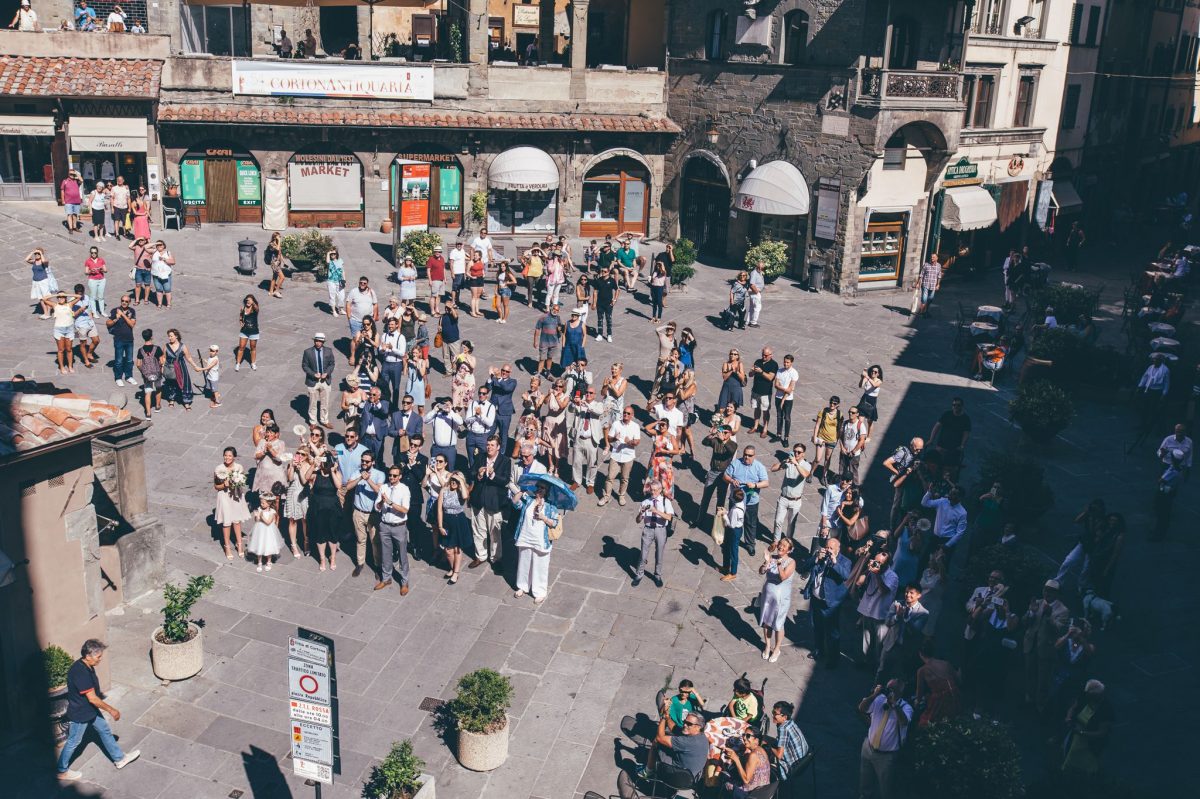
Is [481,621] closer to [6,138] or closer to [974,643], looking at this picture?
[974,643]

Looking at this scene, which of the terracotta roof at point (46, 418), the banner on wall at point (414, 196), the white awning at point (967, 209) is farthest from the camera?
the white awning at point (967, 209)

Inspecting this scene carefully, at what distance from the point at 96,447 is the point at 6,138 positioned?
1972 cm

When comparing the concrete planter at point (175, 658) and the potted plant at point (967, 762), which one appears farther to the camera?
the concrete planter at point (175, 658)

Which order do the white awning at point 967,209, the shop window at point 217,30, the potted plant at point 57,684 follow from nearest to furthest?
1. the potted plant at point 57,684
2. the shop window at point 217,30
3. the white awning at point 967,209

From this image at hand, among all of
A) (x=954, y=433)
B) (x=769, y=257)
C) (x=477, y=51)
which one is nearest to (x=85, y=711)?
(x=954, y=433)

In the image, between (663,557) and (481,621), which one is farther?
(663,557)

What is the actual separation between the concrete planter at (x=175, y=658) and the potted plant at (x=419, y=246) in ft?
48.5

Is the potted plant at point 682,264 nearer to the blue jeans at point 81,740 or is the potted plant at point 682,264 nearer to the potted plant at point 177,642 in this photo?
the potted plant at point 177,642

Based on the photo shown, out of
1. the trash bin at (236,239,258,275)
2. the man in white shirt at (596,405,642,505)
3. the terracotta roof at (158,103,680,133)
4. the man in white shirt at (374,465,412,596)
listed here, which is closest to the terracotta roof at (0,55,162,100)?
the terracotta roof at (158,103,680,133)

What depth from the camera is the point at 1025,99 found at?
36375 mm

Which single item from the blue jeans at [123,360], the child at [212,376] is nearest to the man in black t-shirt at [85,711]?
the child at [212,376]

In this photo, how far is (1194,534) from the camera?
58.9ft

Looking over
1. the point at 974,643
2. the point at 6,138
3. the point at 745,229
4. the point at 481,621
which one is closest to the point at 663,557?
the point at 481,621

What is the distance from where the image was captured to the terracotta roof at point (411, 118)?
101ft
